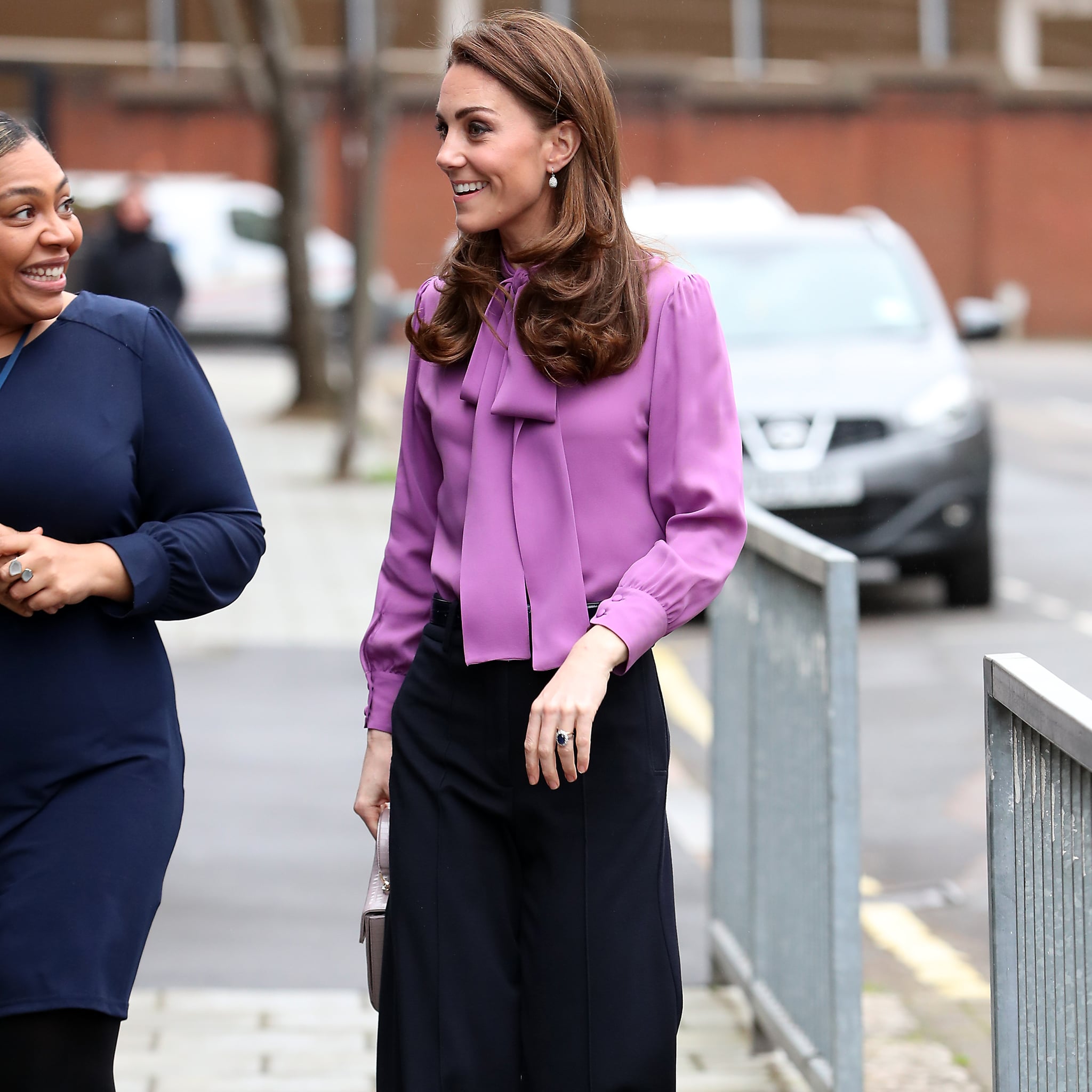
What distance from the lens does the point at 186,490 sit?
111 inches

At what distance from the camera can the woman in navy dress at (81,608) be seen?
258cm

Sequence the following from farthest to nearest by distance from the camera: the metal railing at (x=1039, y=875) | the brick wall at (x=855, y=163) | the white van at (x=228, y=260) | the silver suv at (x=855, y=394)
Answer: the brick wall at (x=855, y=163) → the white van at (x=228, y=260) → the silver suv at (x=855, y=394) → the metal railing at (x=1039, y=875)

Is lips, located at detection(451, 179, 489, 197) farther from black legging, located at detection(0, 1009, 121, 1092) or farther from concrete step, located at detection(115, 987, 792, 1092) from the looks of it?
concrete step, located at detection(115, 987, 792, 1092)

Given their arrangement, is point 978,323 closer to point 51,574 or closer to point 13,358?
point 13,358

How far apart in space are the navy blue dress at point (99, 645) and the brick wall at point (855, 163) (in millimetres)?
32326

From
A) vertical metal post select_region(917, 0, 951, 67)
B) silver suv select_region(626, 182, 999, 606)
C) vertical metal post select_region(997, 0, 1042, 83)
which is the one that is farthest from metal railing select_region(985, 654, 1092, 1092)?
vertical metal post select_region(997, 0, 1042, 83)

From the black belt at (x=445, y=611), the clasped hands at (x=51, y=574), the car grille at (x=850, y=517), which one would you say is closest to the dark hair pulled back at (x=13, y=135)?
the clasped hands at (x=51, y=574)

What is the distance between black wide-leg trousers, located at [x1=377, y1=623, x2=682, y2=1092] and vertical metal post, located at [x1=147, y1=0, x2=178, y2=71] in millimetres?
34952

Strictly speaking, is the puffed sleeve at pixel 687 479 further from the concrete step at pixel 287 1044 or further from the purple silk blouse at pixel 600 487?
the concrete step at pixel 287 1044

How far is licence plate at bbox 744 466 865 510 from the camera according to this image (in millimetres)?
9328

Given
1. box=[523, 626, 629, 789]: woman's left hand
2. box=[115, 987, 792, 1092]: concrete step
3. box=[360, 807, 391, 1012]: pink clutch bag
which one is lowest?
box=[115, 987, 792, 1092]: concrete step

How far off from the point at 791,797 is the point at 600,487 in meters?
1.48

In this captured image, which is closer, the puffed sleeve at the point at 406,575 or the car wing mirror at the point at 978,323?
the puffed sleeve at the point at 406,575

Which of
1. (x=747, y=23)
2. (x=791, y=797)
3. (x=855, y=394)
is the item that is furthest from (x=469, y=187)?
(x=747, y=23)
